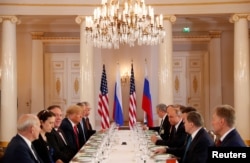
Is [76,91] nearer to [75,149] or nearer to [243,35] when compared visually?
[243,35]

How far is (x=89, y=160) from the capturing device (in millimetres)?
4844

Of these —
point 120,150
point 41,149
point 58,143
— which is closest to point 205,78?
point 120,150

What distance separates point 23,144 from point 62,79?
971cm

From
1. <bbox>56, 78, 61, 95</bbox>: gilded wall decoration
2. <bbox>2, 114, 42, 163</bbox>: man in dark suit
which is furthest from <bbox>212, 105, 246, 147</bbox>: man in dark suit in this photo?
<bbox>56, 78, 61, 95</bbox>: gilded wall decoration

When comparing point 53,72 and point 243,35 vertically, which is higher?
point 243,35

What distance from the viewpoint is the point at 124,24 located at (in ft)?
A: 21.7

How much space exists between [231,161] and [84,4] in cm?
820

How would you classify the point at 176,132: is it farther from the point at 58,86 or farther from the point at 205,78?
the point at 58,86

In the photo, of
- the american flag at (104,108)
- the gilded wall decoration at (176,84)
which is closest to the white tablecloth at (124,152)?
Result: the american flag at (104,108)

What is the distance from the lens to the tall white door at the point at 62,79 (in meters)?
13.1

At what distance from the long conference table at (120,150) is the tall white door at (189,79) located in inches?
226

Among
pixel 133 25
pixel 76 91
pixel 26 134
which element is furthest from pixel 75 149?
pixel 76 91

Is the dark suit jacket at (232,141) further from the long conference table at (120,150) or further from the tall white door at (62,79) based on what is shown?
the tall white door at (62,79)

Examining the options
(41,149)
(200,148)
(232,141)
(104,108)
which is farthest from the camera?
(104,108)
